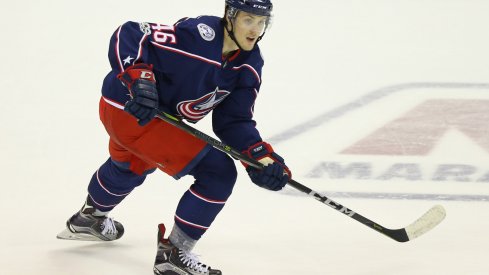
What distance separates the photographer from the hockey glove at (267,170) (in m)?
3.37

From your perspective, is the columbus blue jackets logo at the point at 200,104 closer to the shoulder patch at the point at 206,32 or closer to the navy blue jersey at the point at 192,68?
the navy blue jersey at the point at 192,68

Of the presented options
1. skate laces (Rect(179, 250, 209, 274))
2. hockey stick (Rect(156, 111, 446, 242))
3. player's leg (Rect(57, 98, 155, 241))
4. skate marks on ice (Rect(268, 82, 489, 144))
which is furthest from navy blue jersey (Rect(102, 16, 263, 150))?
skate marks on ice (Rect(268, 82, 489, 144))

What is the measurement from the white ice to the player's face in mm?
901

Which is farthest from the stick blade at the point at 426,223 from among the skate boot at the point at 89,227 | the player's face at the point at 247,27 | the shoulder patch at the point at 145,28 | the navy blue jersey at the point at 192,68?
the shoulder patch at the point at 145,28

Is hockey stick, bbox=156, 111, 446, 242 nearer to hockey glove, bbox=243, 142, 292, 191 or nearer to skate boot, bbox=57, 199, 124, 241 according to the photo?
hockey glove, bbox=243, 142, 292, 191

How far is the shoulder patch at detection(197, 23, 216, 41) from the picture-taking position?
341 centimetres

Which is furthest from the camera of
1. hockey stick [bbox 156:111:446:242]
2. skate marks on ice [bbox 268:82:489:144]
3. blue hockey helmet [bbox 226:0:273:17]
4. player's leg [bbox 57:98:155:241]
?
skate marks on ice [bbox 268:82:489:144]

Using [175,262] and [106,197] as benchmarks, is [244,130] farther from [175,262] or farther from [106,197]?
[106,197]

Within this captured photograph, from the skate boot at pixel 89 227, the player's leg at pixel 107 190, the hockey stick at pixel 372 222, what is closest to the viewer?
the hockey stick at pixel 372 222

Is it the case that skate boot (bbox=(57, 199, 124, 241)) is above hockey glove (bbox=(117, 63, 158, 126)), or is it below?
below

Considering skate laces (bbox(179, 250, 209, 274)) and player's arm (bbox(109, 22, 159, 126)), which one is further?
skate laces (bbox(179, 250, 209, 274))

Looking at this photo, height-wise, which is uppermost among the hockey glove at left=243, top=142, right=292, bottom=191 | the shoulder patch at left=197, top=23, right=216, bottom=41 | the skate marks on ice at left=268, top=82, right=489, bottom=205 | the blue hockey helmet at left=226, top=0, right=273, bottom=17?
the blue hockey helmet at left=226, top=0, right=273, bottom=17

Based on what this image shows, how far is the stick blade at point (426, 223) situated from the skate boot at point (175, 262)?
81cm

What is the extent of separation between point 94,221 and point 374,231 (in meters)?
1.17
